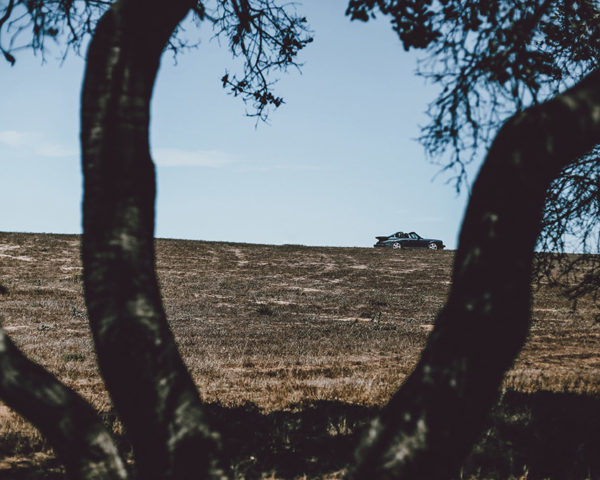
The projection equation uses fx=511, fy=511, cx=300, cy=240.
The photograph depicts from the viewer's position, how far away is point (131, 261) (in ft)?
9.30

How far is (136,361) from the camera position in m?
2.73

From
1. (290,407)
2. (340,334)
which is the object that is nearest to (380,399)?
(290,407)

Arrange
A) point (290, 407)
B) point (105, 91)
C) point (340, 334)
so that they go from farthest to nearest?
point (340, 334), point (290, 407), point (105, 91)

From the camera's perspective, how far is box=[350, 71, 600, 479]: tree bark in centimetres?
251

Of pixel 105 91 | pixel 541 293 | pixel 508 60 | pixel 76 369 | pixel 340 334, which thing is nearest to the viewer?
pixel 105 91

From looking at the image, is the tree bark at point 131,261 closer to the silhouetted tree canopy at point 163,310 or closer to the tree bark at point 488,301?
the silhouetted tree canopy at point 163,310

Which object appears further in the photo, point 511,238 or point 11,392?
point 11,392

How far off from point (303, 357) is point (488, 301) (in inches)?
440

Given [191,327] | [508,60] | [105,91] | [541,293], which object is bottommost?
[191,327]

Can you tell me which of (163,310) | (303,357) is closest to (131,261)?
(163,310)

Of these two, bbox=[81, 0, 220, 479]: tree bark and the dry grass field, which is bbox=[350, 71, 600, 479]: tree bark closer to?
bbox=[81, 0, 220, 479]: tree bark

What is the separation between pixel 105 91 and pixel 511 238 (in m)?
2.35

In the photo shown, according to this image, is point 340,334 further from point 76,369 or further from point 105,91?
point 105,91

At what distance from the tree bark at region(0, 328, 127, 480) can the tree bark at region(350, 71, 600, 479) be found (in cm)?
153
